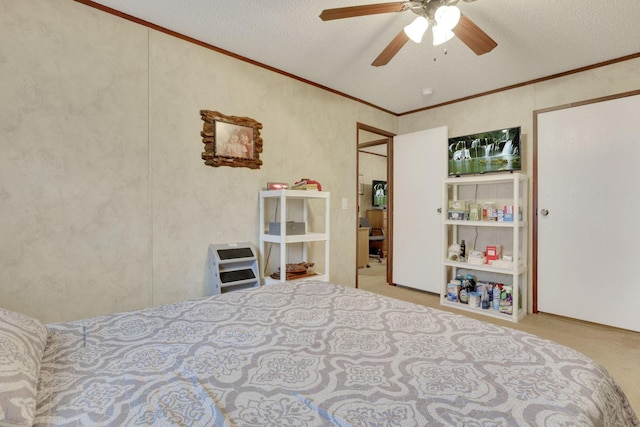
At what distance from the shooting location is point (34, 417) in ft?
2.17

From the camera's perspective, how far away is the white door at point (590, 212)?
8.59 ft

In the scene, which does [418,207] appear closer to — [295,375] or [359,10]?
[359,10]

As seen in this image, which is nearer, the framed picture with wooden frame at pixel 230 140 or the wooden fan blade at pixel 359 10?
the wooden fan blade at pixel 359 10

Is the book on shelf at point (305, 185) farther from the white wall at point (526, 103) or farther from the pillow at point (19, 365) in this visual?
the pillow at point (19, 365)

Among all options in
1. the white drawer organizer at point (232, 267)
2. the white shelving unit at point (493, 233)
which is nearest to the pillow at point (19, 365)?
the white drawer organizer at point (232, 267)

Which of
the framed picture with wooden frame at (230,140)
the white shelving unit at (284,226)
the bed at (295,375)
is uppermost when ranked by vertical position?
the framed picture with wooden frame at (230,140)

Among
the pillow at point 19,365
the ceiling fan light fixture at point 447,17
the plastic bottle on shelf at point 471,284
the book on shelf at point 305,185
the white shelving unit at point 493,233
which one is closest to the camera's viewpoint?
the pillow at point 19,365

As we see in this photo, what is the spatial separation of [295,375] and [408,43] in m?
2.44

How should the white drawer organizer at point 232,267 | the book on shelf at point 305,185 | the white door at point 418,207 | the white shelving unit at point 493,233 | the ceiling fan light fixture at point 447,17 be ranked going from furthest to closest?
the white door at point 418,207
the white shelving unit at point 493,233
the book on shelf at point 305,185
the white drawer organizer at point 232,267
the ceiling fan light fixture at point 447,17

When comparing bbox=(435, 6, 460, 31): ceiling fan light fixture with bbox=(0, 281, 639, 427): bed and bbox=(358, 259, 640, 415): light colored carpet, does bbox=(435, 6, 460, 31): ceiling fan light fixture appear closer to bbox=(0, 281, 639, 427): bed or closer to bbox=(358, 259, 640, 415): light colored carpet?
bbox=(0, 281, 639, 427): bed

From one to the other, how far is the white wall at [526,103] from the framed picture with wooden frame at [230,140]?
228cm

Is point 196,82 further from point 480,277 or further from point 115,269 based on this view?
point 480,277

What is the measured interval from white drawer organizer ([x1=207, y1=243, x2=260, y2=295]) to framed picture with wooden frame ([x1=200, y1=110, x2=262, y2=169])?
671 millimetres

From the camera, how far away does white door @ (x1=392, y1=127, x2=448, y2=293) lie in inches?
146
